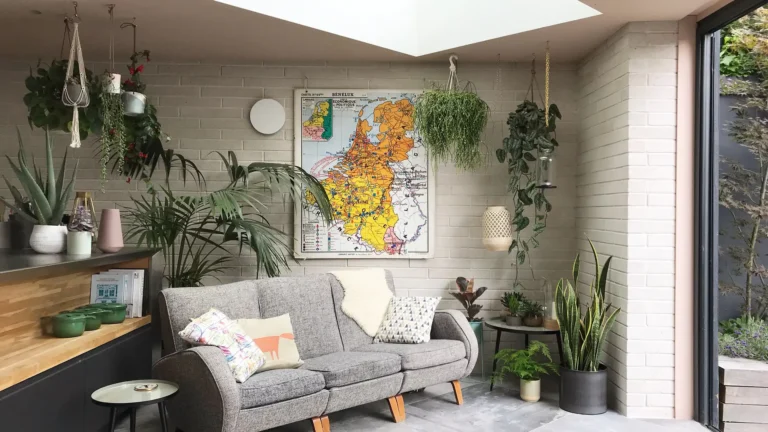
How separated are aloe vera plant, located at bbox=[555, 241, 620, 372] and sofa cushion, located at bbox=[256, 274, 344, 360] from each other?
1.52 m

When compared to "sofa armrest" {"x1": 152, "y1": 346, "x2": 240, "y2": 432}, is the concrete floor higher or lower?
lower

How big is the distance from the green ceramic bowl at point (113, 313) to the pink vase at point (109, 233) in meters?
0.34

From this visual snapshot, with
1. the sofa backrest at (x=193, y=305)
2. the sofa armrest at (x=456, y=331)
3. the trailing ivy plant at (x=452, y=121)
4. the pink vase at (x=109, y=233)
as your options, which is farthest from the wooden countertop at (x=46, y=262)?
the trailing ivy plant at (x=452, y=121)

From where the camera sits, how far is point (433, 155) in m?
5.05

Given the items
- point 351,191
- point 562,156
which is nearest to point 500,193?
point 562,156

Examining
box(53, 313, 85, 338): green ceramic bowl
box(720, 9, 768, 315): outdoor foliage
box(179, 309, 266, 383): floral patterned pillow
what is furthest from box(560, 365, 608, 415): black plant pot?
box(53, 313, 85, 338): green ceramic bowl

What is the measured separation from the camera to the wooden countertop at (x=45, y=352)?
8.82 ft

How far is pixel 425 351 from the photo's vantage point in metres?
4.14

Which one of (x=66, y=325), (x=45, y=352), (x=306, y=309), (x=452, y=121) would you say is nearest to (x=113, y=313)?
(x=66, y=325)

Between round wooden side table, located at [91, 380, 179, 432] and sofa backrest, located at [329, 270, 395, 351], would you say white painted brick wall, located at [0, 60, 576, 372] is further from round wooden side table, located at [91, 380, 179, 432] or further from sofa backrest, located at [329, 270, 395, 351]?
round wooden side table, located at [91, 380, 179, 432]

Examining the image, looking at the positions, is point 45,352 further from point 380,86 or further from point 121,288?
point 380,86

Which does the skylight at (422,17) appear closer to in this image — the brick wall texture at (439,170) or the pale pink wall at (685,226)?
the brick wall texture at (439,170)

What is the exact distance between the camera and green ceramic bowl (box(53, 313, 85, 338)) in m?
3.28

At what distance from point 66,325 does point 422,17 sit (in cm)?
327
